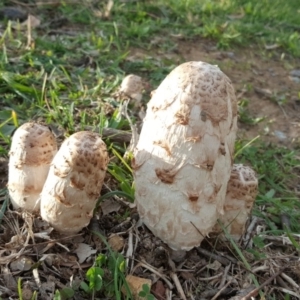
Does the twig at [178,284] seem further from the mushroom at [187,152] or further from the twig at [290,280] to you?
the twig at [290,280]

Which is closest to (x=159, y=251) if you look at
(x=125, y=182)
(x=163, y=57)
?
(x=125, y=182)

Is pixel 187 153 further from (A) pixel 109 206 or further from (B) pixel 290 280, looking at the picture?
(B) pixel 290 280

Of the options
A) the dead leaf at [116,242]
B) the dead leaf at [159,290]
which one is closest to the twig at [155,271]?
Answer: the dead leaf at [159,290]

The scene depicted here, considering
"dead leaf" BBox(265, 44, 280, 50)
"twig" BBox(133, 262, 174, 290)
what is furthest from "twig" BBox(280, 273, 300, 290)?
"dead leaf" BBox(265, 44, 280, 50)

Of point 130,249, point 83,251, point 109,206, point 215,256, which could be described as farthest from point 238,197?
point 83,251

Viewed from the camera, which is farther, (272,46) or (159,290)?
(272,46)

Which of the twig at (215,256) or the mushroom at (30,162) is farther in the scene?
the twig at (215,256)
